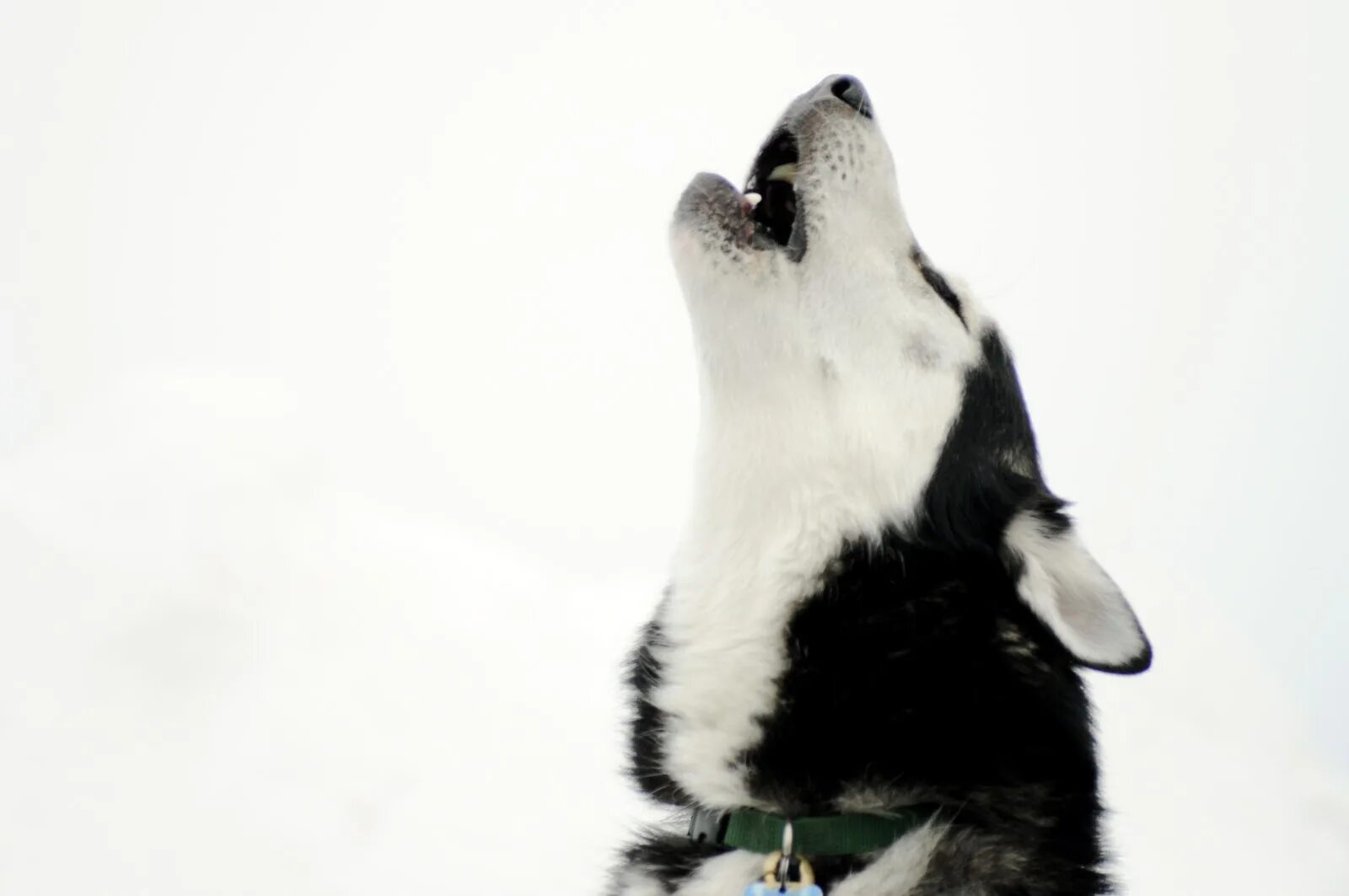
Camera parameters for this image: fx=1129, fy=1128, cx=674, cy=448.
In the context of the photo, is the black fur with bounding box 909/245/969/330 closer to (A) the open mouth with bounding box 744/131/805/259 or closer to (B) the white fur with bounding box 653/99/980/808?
(B) the white fur with bounding box 653/99/980/808

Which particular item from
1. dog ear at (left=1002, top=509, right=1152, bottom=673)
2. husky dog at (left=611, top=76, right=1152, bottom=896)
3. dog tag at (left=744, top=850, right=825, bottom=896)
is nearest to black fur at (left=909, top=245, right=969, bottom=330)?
husky dog at (left=611, top=76, right=1152, bottom=896)

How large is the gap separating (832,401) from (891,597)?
44 cm

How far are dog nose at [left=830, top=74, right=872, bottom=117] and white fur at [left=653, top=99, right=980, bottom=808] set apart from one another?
251mm

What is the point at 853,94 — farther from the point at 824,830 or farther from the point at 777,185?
the point at 824,830

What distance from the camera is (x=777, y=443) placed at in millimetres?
2438

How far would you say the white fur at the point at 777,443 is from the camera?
2344mm

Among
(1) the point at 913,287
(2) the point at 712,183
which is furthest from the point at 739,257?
(1) the point at 913,287

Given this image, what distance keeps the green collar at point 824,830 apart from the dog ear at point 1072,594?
0.45 m

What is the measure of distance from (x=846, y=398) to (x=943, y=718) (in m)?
0.70

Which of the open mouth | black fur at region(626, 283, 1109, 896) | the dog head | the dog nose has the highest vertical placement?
the dog nose

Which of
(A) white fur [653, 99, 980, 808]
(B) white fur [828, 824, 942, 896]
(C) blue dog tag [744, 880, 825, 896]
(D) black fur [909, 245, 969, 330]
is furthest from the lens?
(D) black fur [909, 245, 969, 330]

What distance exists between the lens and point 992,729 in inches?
89.4

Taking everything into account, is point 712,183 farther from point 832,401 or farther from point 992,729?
point 992,729

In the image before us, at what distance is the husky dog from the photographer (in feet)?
7.35
